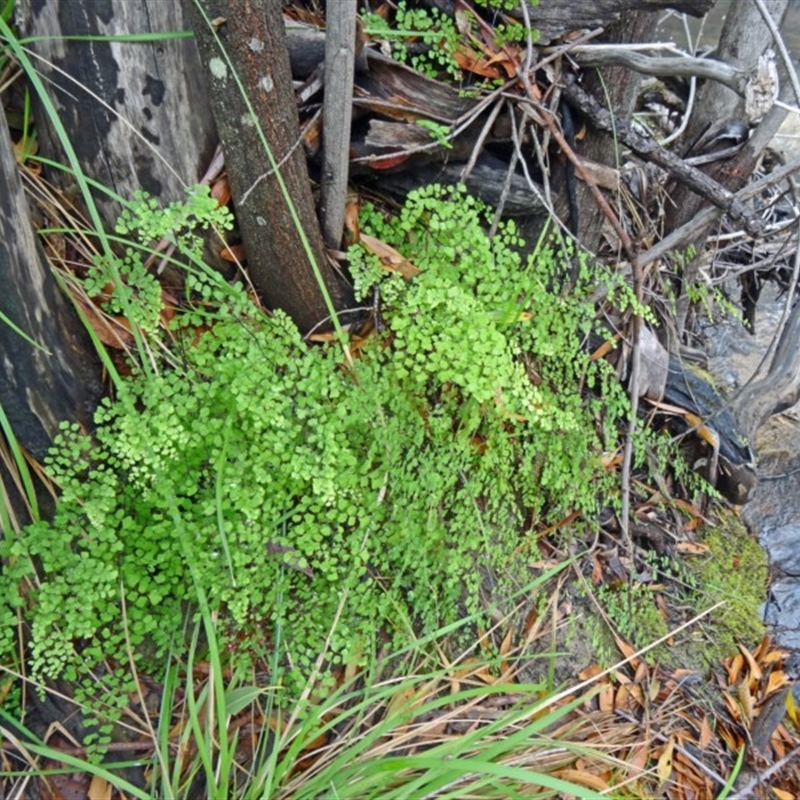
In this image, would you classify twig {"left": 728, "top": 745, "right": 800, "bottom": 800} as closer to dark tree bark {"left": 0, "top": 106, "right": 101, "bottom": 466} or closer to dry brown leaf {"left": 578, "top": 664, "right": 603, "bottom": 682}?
dry brown leaf {"left": 578, "top": 664, "right": 603, "bottom": 682}

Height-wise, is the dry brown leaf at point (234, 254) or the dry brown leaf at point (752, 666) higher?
the dry brown leaf at point (234, 254)

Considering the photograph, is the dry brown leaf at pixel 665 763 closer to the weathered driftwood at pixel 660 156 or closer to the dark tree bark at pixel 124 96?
the weathered driftwood at pixel 660 156

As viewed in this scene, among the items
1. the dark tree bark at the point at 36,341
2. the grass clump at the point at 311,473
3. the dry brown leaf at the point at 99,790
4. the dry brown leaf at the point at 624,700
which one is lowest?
the dry brown leaf at the point at 624,700

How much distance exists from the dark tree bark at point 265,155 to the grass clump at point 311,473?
13 centimetres

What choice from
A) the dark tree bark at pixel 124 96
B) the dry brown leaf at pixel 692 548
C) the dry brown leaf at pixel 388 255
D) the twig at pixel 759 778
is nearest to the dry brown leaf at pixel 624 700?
the twig at pixel 759 778

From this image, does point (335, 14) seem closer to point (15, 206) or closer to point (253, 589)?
point (15, 206)

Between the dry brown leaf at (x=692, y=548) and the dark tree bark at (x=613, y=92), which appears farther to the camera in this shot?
the dry brown leaf at (x=692, y=548)

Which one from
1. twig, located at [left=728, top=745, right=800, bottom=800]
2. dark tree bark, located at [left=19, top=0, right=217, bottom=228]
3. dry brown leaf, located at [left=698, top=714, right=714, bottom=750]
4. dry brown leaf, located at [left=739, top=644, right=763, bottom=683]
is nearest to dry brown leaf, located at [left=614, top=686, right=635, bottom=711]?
dry brown leaf, located at [left=698, top=714, right=714, bottom=750]

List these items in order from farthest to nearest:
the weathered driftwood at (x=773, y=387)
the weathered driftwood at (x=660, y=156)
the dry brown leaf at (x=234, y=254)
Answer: the weathered driftwood at (x=773, y=387)
the weathered driftwood at (x=660, y=156)
the dry brown leaf at (x=234, y=254)

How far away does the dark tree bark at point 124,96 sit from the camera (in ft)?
5.37

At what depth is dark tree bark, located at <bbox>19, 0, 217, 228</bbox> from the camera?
164cm

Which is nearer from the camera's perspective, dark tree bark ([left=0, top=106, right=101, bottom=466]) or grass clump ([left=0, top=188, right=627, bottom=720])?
dark tree bark ([left=0, top=106, right=101, bottom=466])

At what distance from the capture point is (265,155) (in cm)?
177

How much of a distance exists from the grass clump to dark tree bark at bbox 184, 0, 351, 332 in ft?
0.43
